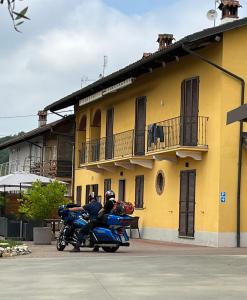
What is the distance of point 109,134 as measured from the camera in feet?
95.2

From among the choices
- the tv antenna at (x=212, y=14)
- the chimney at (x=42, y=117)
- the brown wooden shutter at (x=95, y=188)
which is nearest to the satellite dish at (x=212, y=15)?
the tv antenna at (x=212, y=14)

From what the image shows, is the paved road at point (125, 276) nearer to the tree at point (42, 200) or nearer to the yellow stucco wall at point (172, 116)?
the yellow stucco wall at point (172, 116)

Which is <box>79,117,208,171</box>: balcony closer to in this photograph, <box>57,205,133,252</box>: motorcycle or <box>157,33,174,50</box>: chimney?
<box>57,205,133,252</box>: motorcycle

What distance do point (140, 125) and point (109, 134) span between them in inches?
144

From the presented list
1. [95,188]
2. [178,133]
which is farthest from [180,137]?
[95,188]

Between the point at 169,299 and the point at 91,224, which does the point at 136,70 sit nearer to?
the point at 91,224

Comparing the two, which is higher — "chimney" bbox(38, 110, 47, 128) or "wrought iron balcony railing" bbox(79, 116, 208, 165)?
"chimney" bbox(38, 110, 47, 128)

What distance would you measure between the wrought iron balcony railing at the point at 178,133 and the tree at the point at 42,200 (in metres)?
3.79

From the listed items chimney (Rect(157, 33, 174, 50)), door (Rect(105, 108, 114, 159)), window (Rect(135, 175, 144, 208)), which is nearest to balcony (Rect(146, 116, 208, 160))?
window (Rect(135, 175, 144, 208))

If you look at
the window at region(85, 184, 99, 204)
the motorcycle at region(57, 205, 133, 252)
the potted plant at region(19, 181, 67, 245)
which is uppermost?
the window at region(85, 184, 99, 204)

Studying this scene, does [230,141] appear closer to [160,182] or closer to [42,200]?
[160,182]

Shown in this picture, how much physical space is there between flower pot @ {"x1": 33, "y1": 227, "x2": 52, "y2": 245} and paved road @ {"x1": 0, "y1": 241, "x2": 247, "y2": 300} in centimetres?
403

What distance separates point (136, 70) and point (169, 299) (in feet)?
54.0

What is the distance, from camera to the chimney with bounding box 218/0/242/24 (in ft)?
73.9
